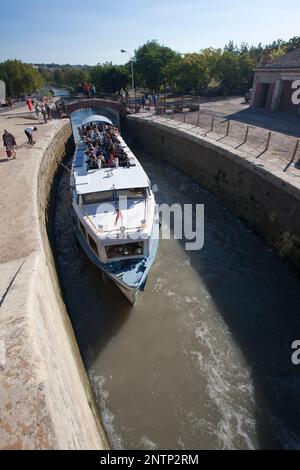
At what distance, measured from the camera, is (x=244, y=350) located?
24.9 feet

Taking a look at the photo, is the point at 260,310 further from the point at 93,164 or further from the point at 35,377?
the point at 93,164

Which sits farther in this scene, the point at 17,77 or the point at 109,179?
the point at 17,77

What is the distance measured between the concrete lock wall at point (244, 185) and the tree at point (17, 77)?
46.7 m

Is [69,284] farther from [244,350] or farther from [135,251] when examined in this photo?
[244,350]

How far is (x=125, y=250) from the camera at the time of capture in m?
8.58

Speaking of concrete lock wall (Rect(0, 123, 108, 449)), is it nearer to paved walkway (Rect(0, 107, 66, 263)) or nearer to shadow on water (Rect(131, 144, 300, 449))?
paved walkway (Rect(0, 107, 66, 263))

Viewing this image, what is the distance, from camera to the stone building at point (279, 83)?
2210cm

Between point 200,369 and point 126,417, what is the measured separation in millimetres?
2125

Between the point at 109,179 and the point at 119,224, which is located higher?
the point at 109,179

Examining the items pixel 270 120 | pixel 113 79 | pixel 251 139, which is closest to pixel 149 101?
pixel 270 120

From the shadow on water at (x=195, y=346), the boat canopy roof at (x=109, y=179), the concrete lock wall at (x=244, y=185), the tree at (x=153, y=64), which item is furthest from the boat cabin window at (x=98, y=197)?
the tree at (x=153, y=64)

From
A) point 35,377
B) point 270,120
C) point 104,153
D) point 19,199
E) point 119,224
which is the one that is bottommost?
point 119,224

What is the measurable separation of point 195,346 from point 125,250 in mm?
3418
